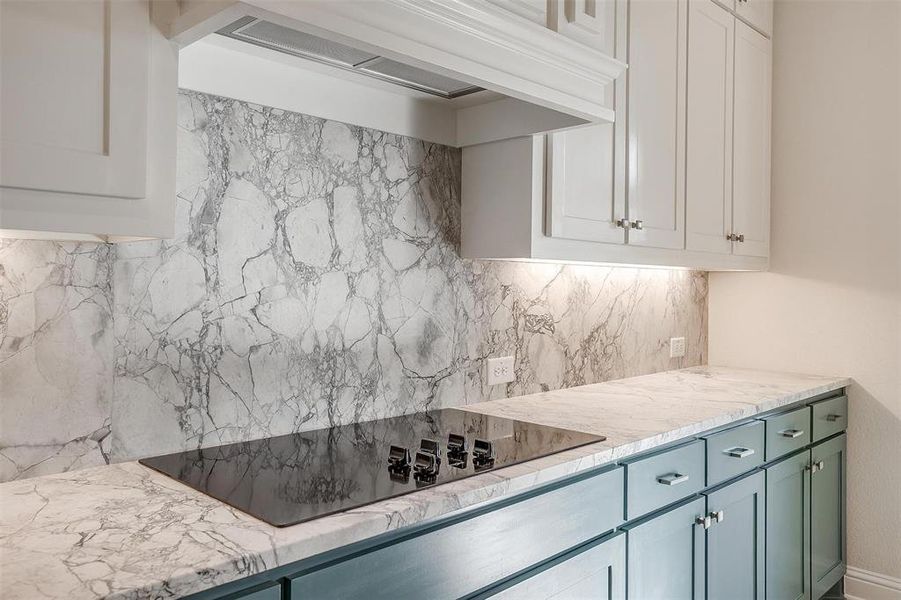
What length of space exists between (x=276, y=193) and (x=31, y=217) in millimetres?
731

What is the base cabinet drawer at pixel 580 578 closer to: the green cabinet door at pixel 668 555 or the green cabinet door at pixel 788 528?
the green cabinet door at pixel 668 555

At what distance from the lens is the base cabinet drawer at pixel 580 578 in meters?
1.40

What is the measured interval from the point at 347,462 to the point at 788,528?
1801mm

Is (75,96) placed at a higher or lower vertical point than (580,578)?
higher

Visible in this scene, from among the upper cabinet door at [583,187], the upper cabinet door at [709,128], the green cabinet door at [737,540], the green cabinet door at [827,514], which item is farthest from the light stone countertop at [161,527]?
the green cabinet door at [827,514]

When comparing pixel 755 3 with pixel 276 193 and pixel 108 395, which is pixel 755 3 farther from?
pixel 108 395

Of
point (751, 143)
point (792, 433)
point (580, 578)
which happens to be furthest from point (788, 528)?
point (751, 143)

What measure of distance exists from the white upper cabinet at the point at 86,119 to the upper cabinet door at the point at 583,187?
112 cm

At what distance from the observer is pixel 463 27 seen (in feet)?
4.64

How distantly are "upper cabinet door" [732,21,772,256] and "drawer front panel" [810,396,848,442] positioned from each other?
676mm

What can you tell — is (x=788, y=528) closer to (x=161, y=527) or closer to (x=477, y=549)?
(x=477, y=549)

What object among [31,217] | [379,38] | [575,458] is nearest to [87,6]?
[31,217]

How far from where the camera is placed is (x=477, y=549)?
51.6 inches

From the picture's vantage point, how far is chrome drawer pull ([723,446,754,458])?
6.81 feet
